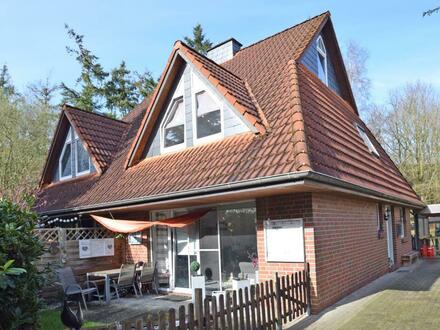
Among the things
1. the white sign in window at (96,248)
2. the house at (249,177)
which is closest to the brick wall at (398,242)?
the house at (249,177)

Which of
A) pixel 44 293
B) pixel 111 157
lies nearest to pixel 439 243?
pixel 111 157

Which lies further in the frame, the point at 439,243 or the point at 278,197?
the point at 439,243

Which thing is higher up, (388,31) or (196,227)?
(388,31)

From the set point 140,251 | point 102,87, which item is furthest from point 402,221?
point 102,87

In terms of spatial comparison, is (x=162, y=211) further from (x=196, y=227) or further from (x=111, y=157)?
(x=111, y=157)

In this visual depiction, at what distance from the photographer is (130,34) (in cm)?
1527

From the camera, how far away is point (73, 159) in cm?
1550

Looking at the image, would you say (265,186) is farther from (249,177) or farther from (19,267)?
(19,267)

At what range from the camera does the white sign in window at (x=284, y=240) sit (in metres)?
8.12

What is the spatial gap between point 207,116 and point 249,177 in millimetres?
3492

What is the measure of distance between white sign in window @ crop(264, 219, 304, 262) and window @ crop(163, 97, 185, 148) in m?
3.97

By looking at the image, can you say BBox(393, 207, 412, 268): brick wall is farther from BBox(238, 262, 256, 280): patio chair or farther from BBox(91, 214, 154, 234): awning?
BBox(91, 214, 154, 234): awning

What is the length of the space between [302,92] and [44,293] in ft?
27.1

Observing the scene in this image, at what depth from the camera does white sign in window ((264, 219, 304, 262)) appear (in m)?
8.12
